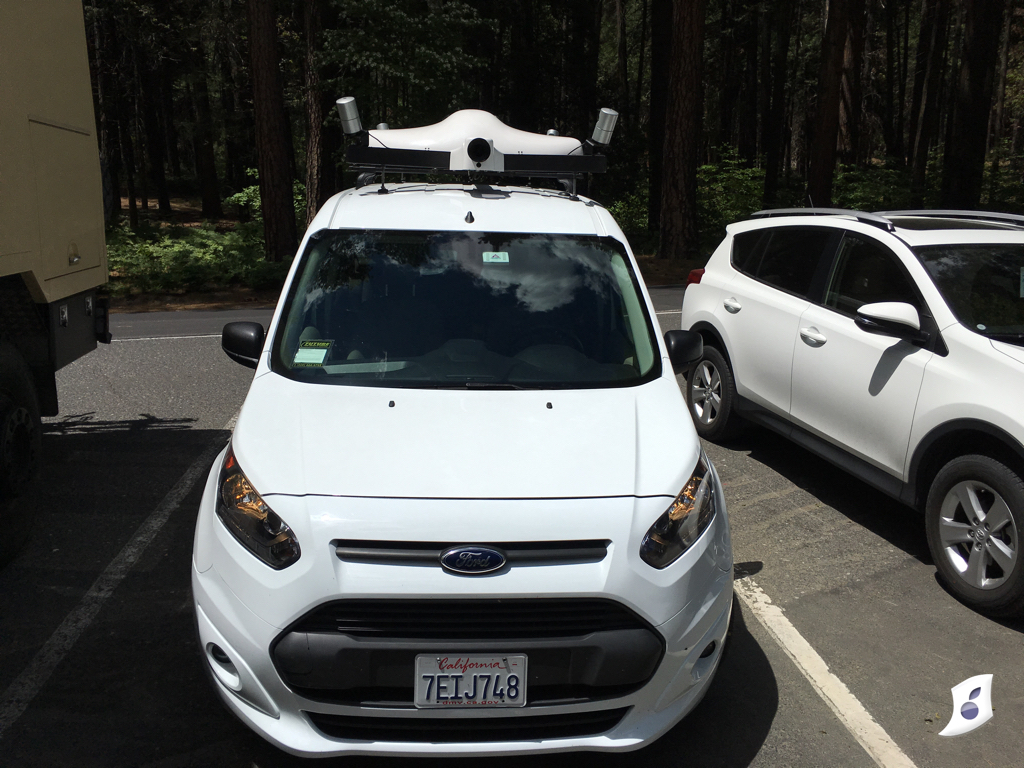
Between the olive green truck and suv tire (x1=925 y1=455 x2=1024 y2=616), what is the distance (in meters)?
4.79

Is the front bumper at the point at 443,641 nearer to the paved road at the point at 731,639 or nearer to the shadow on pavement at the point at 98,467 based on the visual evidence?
the paved road at the point at 731,639

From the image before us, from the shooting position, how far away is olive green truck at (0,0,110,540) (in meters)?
4.97

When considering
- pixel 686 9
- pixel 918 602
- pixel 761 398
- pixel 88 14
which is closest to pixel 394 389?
pixel 918 602

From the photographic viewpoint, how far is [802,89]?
48219 mm

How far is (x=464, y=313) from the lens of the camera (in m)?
4.11

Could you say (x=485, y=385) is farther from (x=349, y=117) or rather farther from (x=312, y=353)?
(x=349, y=117)

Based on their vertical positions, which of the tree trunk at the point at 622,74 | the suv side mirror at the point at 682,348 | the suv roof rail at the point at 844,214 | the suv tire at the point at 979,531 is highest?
the tree trunk at the point at 622,74

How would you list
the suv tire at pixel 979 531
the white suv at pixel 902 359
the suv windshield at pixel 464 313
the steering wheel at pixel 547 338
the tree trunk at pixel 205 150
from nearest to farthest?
the suv windshield at pixel 464 313 < the steering wheel at pixel 547 338 < the suv tire at pixel 979 531 < the white suv at pixel 902 359 < the tree trunk at pixel 205 150

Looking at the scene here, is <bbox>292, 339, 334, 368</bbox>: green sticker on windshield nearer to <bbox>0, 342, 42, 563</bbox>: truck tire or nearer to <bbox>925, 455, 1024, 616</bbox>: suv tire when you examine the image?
<bbox>0, 342, 42, 563</bbox>: truck tire

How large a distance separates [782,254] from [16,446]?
500 cm

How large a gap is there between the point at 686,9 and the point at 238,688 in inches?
708

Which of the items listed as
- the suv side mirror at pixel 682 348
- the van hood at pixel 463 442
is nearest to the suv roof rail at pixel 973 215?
the suv side mirror at pixel 682 348

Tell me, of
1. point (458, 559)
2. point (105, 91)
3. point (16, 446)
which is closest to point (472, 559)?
point (458, 559)

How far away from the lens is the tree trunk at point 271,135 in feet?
→ 58.6
